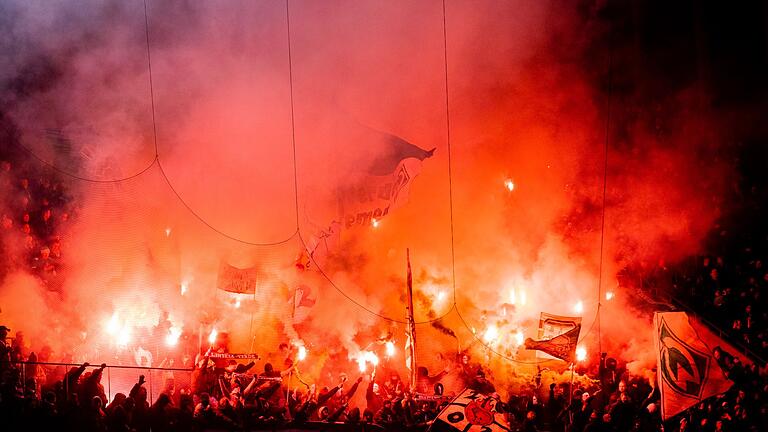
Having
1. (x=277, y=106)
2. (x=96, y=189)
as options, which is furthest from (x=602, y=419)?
(x=96, y=189)

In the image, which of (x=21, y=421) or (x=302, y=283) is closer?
(x=21, y=421)

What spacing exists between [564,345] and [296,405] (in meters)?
4.69

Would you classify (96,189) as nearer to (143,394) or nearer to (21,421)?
(143,394)

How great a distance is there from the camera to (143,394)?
29.2ft

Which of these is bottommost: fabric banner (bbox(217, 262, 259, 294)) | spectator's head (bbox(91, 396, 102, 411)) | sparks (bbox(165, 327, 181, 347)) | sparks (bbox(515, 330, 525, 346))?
sparks (bbox(515, 330, 525, 346))

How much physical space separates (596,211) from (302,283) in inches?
251

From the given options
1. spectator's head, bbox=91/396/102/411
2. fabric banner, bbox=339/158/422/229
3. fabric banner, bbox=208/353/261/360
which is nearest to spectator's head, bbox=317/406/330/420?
fabric banner, bbox=208/353/261/360

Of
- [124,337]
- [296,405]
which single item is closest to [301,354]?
[296,405]

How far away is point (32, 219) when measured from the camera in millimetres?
11594

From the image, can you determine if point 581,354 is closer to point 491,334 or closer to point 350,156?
point 491,334

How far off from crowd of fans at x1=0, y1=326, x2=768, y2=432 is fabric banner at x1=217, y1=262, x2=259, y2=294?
1752mm

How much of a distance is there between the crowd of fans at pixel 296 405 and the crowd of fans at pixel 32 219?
5.33ft

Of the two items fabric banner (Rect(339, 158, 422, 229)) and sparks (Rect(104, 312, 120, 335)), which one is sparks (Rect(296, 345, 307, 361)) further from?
sparks (Rect(104, 312, 120, 335))

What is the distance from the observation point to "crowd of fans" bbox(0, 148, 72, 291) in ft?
36.5
